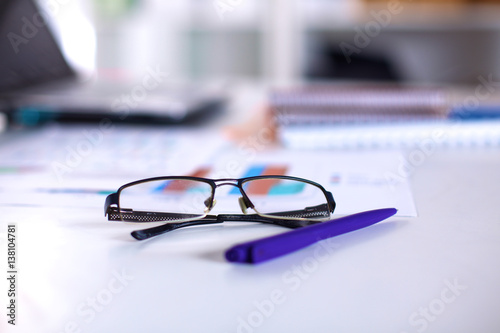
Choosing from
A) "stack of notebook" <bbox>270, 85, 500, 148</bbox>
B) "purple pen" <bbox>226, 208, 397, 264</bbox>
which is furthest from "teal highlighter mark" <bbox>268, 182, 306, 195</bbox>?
"stack of notebook" <bbox>270, 85, 500, 148</bbox>

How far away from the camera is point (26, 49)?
0.99 metres

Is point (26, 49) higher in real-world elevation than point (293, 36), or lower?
lower

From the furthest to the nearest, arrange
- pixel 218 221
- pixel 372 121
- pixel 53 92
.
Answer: pixel 53 92
pixel 372 121
pixel 218 221

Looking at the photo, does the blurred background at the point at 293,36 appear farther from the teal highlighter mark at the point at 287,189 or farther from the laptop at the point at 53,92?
the teal highlighter mark at the point at 287,189

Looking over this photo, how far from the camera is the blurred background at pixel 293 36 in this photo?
2.51 m

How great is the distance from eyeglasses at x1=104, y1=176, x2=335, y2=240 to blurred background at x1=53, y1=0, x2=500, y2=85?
5.75 feet

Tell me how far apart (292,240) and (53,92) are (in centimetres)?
71

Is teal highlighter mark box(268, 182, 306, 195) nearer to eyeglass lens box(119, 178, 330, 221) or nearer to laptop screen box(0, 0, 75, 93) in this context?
eyeglass lens box(119, 178, 330, 221)

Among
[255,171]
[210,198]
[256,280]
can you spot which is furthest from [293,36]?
[256,280]

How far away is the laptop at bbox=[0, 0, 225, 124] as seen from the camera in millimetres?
909

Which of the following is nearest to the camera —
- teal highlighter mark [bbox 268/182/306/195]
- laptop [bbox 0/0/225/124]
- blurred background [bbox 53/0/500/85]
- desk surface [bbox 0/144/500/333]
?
desk surface [bbox 0/144/500/333]

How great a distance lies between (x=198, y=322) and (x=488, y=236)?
0.27 m

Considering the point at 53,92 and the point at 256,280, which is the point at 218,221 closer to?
the point at 256,280

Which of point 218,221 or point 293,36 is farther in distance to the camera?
point 293,36
